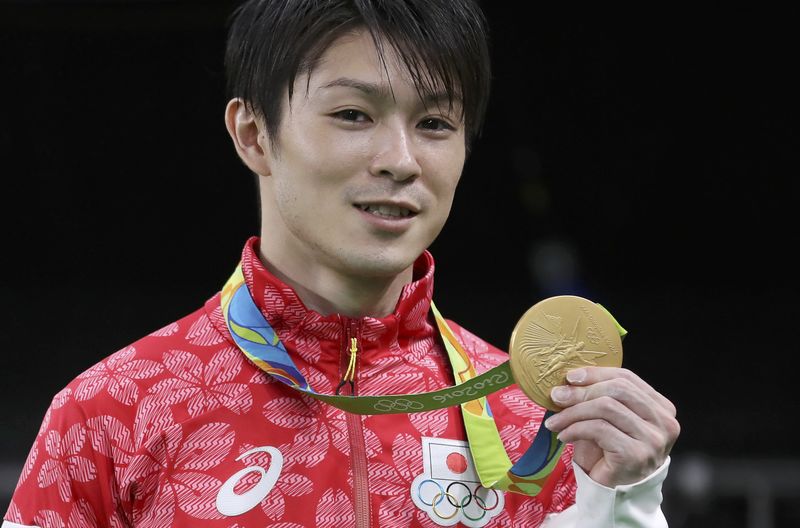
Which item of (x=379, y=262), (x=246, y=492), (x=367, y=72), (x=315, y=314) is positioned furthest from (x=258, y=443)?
(x=367, y=72)

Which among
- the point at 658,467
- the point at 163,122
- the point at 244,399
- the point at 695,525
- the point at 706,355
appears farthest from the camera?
the point at 706,355

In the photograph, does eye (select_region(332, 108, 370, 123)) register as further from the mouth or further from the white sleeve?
Answer: the white sleeve

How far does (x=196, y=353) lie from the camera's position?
1848mm

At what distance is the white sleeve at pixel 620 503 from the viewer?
5.46ft

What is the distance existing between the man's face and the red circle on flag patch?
0.91 ft

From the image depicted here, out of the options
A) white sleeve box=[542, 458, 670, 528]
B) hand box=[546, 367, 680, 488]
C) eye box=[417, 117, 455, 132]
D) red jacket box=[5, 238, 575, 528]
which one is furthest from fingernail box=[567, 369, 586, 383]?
eye box=[417, 117, 455, 132]

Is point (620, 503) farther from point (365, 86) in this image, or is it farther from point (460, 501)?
point (365, 86)

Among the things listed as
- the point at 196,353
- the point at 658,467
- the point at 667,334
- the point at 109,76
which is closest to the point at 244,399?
the point at 196,353

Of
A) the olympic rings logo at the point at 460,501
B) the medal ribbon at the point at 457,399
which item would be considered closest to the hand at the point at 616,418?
the medal ribbon at the point at 457,399

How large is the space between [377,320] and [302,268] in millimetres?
138

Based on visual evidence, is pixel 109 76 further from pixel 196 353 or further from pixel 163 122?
pixel 196 353

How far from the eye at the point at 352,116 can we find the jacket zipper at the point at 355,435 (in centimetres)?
29

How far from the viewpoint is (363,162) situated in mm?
1737

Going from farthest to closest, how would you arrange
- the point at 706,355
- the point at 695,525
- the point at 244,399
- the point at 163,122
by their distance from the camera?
1. the point at 706,355
2. the point at 163,122
3. the point at 695,525
4. the point at 244,399
